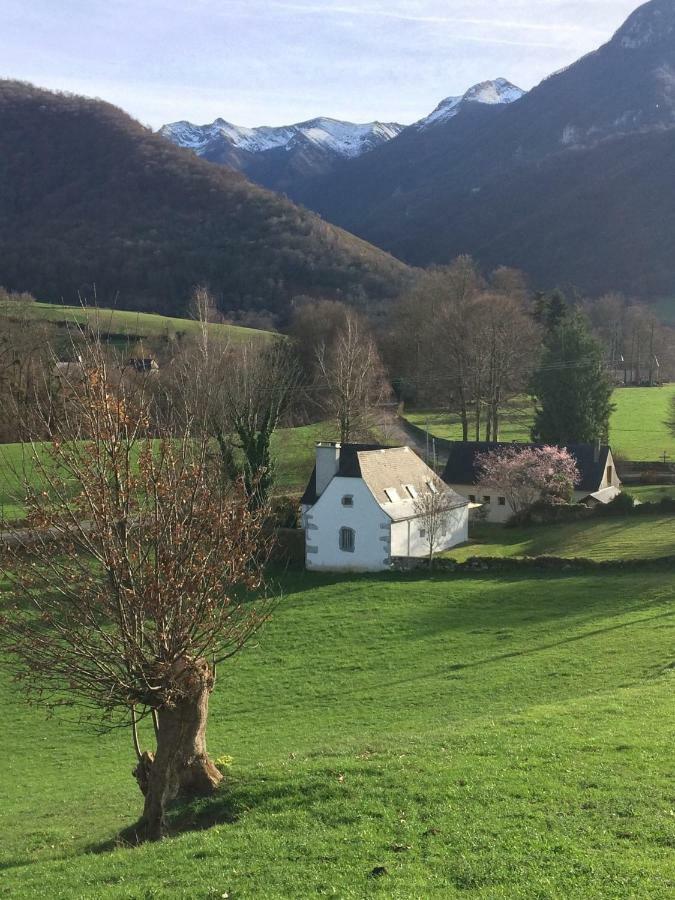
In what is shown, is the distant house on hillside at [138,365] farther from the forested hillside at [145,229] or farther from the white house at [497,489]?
the forested hillside at [145,229]

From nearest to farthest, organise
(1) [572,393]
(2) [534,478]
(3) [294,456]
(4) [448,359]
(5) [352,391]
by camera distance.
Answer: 1. (2) [534,478]
2. (5) [352,391]
3. (3) [294,456]
4. (1) [572,393]
5. (4) [448,359]

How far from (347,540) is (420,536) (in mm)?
4282

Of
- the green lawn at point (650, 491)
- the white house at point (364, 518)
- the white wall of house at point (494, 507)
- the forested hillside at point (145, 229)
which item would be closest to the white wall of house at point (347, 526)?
the white house at point (364, 518)

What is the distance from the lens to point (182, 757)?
13.9 m

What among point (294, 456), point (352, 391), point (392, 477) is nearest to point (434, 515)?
point (392, 477)

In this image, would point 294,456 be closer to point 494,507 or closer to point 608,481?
point 494,507

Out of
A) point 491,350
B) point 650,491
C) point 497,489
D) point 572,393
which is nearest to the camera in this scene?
point 497,489

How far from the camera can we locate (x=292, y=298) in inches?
5005

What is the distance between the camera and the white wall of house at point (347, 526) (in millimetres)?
41625

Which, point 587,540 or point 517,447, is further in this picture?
point 517,447

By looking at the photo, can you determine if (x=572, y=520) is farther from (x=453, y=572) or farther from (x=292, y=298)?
(x=292, y=298)

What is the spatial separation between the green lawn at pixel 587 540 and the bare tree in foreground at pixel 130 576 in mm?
28745

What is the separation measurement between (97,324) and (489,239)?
647 feet

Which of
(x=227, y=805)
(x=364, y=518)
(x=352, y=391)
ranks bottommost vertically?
(x=227, y=805)
